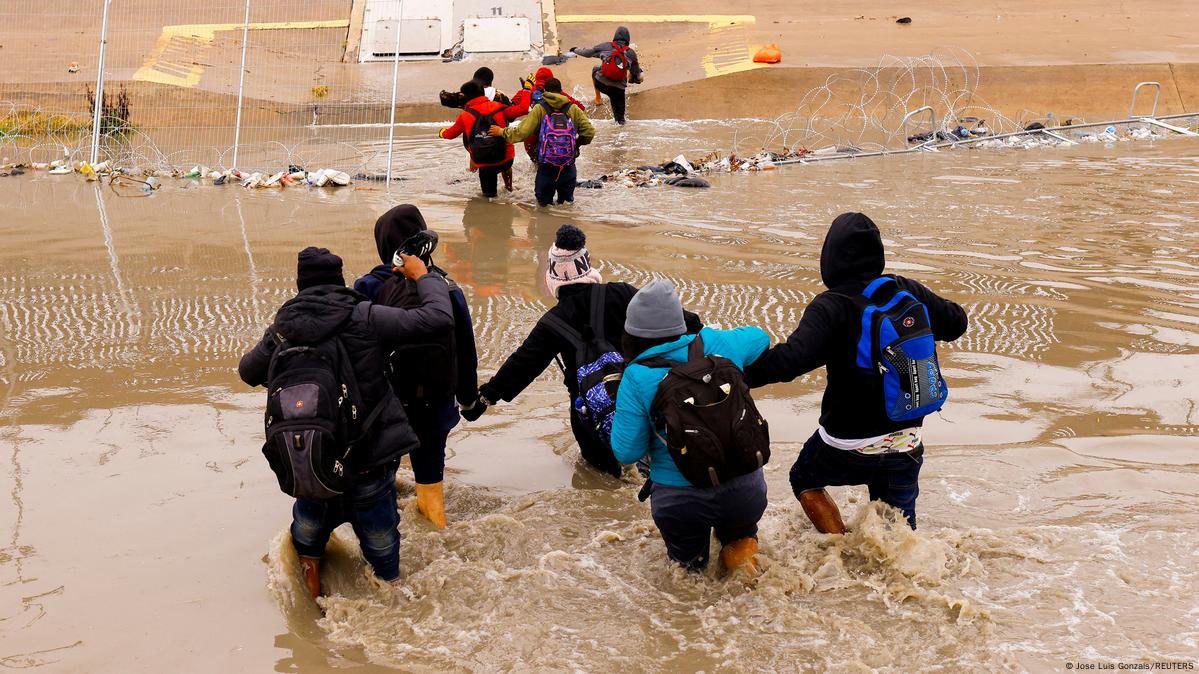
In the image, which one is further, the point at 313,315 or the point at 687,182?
the point at 687,182

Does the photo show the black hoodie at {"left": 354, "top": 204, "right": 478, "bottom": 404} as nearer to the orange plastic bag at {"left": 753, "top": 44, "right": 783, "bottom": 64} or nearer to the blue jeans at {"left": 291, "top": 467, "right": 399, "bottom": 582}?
the blue jeans at {"left": 291, "top": 467, "right": 399, "bottom": 582}

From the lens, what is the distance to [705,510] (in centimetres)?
410

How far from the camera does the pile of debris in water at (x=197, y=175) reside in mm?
13289

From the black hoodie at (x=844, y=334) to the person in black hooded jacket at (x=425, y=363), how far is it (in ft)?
4.53

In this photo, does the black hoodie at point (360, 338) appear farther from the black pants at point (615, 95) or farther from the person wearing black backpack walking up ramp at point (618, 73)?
the black pants at point (615, 95)

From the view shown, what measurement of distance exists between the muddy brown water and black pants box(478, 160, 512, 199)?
174cm

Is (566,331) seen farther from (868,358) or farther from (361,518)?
(868,358)

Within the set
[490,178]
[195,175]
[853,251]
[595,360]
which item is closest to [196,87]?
[195,175]

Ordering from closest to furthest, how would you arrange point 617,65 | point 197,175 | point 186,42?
1. point 197,175
2. point 617,65
3. point 186,42

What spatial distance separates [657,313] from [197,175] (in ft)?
36.8

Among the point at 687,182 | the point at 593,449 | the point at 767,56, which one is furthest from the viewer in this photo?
the point at 767,56

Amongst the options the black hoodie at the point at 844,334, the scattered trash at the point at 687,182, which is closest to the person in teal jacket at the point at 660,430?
the black hoodie at the point at 844,334

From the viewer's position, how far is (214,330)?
791cm

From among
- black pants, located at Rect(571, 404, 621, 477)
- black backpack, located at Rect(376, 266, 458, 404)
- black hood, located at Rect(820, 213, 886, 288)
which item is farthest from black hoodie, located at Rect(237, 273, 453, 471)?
black hood, located at Rect(820, 213, 886, 288)
